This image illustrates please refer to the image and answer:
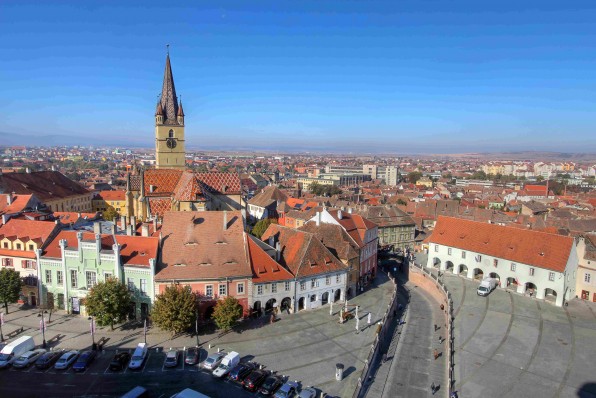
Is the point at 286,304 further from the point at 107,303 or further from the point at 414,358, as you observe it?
the point at 107,303

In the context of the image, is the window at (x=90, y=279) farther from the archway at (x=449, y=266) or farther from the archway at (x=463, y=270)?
the archway at (x=463, y=270)

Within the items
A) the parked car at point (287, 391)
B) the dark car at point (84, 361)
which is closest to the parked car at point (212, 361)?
the parked car at point (287, 391)

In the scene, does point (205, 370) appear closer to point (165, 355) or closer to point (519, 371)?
point (165, 355)

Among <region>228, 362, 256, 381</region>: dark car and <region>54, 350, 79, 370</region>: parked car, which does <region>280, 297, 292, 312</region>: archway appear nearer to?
<region>228, 362, 256, 381</region>: dark car

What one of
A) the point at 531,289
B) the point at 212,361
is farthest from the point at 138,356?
the point at 531,289

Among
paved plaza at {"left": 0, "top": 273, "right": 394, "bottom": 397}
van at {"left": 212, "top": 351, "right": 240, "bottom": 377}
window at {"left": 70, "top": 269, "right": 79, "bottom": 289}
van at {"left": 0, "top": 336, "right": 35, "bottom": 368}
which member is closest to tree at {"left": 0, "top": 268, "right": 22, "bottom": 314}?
paved plaza at {"left": 0, "top": 273, "right": 394, "bottom": 397}

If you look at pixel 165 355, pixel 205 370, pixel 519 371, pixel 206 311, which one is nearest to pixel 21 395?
pixel 165 355

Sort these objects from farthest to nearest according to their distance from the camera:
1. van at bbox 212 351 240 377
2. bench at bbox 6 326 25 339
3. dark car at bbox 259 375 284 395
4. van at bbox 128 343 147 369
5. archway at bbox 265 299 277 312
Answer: archway at bbox 265 299 277 312, bench at bbox 6 326 25 339, van at bbox 128 343 147 369, van at bbox 212 351 240 377, dark car at bbox 259 375 284 395
